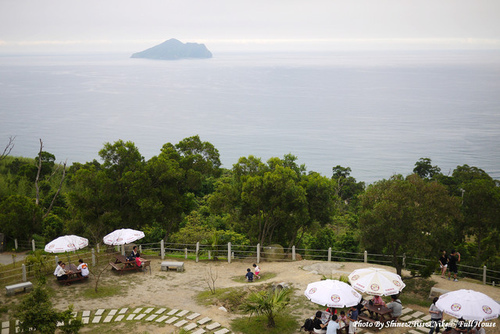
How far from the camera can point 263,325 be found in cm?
1295

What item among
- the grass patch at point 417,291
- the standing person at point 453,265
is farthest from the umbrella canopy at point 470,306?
the standing person at point 453,265

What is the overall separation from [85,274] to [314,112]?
163 metres

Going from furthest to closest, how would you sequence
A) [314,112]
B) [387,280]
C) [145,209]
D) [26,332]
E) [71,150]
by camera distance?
1. [314,112]
2. [71,150]
3. [145,209]
4. [387,280]
5. [26,332]

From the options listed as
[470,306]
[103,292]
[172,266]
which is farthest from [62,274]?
[470,306]

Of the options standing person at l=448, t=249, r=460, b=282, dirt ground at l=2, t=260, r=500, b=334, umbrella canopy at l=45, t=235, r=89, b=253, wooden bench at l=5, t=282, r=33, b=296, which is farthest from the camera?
standing person at l=448, t=249, r=460, b=282

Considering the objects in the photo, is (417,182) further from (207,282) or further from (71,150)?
(71,150)

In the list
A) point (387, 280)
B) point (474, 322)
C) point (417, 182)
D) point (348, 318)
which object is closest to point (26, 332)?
point (348, 318)

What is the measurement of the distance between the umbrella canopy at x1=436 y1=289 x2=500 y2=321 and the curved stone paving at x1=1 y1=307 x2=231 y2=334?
19.4 feet

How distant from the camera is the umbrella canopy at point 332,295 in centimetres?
1150

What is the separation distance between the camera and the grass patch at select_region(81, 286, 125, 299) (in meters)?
15.4

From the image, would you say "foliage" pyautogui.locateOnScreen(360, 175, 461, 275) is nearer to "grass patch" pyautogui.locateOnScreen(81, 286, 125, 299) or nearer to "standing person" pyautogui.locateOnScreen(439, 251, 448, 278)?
"standing person" pyautogui.locateOnScreen(439, 251, 448, 278)

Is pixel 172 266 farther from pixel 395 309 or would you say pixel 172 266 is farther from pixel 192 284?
pixel 395 309

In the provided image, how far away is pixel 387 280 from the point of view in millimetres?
12516

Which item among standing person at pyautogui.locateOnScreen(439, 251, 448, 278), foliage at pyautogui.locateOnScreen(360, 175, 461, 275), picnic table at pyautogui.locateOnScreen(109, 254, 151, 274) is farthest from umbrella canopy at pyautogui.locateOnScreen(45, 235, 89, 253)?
standing person at pyautogui.locateOnScreen(439, 251, 448, 278)
